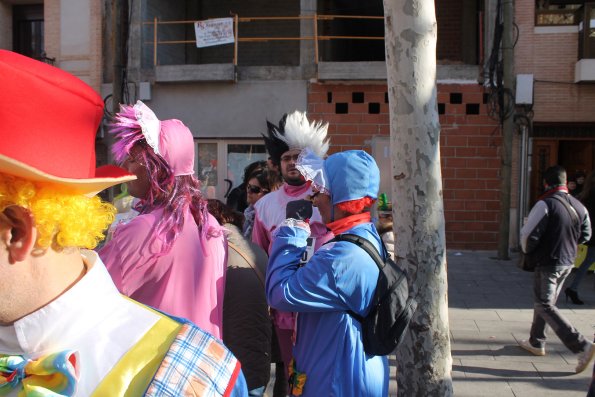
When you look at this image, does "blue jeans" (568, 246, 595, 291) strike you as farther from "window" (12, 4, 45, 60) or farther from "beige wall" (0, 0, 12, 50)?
"beige wall" (0, 0, 12, 50)

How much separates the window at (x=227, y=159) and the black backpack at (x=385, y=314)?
1094 centimetres

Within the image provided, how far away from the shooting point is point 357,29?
699 inches

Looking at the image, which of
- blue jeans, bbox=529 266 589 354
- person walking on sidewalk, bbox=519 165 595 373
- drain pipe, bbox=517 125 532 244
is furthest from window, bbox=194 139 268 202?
blue jeans, bbox=529 266 589 354

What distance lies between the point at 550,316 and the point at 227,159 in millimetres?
9132

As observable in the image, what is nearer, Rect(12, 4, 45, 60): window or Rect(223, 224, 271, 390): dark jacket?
Rect(223, 224, 271, 390): dark jacket

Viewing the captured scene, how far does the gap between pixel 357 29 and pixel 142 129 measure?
16274 millimetres

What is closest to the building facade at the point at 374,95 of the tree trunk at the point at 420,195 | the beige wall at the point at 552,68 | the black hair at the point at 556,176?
the beige wall at the point at 552,68

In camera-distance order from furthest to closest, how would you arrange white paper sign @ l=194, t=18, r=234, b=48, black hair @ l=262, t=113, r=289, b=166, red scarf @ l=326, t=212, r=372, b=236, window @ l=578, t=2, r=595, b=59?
white paper sign @ l=194, t=18, r=234, b=48 → window @ l=578, t=2, r=595, b=59 → black hair @ l=262, t=113, r=289, b=166 → red scarf @ l=326, t=212, r=372, b=236

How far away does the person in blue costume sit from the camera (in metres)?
2.48

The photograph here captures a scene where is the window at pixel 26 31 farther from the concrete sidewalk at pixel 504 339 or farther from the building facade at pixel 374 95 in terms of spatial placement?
the concrete sidewalk at pixel 504 339

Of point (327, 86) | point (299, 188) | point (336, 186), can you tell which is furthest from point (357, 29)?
point (336, 186)

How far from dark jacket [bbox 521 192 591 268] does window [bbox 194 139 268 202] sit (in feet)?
27.1

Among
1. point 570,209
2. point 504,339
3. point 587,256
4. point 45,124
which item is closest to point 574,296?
point 587,256

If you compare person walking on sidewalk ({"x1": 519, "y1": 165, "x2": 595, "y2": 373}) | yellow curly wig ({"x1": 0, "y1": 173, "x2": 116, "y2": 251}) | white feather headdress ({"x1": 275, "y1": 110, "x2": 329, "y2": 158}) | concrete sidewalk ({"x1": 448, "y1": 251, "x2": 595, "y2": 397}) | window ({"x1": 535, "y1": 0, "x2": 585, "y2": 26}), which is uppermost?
window ({"x1": 535, "y1": 0, "x2": 585, "y2": 26})
